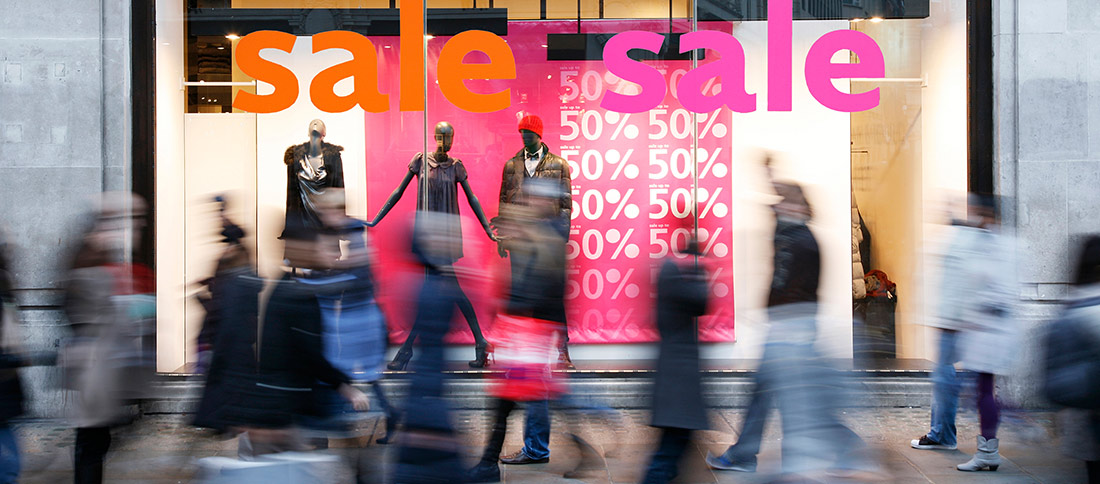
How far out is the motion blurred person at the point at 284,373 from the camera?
394 cm

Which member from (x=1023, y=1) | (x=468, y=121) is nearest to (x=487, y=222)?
(x=468, y=121)

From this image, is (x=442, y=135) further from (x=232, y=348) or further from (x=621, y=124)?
(x=232, y=348)

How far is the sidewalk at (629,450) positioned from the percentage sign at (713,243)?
1.70 m

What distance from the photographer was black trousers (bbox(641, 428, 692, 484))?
15.7 ft

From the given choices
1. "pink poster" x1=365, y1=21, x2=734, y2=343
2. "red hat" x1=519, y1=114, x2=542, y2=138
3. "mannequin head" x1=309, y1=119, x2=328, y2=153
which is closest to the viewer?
"red hat" x1=519, y1=114, x2=542, y2=138

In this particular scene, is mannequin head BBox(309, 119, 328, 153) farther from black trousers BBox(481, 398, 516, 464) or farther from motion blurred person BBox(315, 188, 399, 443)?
black trousers BBox(481, 398, 516, 464)

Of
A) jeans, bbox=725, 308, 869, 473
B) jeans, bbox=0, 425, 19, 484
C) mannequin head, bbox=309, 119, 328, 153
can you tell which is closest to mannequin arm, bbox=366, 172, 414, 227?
mannequin head, bbox=309, 119, 328, 153

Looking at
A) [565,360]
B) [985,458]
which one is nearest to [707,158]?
[565,360]

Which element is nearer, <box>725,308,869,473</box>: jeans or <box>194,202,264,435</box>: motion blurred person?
<box>194,202,264,435</box>: motion blurred person

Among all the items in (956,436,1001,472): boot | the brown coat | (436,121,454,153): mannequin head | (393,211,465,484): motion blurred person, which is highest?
(436,121,454,153): mannequin head

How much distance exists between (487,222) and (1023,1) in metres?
5.01

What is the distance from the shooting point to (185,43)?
870cm

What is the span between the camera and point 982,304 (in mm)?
5824

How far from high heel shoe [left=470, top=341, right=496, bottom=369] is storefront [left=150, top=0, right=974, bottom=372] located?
5.5 inches
